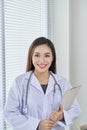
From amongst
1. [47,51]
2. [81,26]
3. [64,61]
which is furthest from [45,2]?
[47,51]

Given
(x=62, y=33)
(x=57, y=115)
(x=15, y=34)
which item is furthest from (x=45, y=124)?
(x=62, y=33)

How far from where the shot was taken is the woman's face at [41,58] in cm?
168

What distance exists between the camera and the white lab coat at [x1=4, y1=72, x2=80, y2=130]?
1.60 meters

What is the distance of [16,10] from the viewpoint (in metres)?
2.21

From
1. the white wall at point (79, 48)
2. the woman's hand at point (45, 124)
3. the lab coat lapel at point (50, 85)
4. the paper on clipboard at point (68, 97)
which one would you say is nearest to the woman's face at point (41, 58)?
the lab coat lapel at point (50, 85)

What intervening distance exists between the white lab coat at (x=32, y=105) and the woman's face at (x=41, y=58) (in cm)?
9

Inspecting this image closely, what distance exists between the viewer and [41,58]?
168 cm

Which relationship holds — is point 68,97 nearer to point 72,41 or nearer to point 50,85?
point 50,85

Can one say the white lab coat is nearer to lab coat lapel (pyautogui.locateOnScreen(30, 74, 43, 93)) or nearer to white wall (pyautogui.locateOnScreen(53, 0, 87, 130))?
lab coat lapel (pyautogui.locateOnScreen(30, 74, 43, 93))

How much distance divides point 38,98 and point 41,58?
10.9 inches

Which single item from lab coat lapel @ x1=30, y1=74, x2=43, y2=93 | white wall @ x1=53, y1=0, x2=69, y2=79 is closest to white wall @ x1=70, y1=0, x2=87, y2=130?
white wall @ x1=53, y1=0, x2=69, y2=79

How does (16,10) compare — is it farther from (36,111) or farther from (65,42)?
(36,111)

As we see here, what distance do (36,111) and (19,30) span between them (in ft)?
2.86

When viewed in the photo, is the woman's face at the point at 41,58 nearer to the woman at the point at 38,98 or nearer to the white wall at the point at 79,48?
the woman at the point at 38,98
